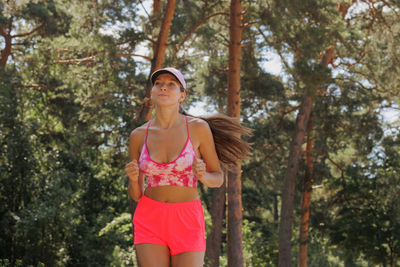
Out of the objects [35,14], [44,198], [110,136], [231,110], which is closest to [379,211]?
[231,110]

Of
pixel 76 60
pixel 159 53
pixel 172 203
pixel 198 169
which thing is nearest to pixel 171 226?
pixel 172 203

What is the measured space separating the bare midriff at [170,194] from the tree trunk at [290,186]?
1403 centimetres

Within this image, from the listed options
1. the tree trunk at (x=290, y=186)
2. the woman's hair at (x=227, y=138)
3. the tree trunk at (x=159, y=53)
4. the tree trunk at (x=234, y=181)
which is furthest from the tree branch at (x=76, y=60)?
the woman's hair at (x=227, y=138)

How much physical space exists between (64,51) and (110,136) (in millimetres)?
2994

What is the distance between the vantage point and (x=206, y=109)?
19594 mm

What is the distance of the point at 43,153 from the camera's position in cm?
1460

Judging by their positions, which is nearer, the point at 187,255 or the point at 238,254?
the point at 187,255

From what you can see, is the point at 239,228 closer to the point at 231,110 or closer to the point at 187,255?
the point at 231,110

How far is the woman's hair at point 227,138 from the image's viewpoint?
176 inches

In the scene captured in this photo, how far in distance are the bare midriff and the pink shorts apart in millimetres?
36

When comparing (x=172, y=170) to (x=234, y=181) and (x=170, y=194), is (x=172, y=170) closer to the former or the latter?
(x=170, y=194)

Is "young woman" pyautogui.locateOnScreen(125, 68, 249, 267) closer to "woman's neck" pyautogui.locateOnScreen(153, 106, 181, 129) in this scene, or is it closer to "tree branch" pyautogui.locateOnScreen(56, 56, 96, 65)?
"woman's neck" pyautogui.locateOnScreen(153, 106, 181, 129)

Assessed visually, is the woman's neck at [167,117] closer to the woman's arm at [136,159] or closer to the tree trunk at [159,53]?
the woman's arm at [136,159]

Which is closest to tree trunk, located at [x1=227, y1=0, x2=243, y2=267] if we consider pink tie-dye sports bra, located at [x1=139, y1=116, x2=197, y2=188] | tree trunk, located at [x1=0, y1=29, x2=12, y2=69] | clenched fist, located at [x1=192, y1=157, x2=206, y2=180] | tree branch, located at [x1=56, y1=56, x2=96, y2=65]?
tree branch, located at [x1=56, y1=56, x2=96, y2=65]
